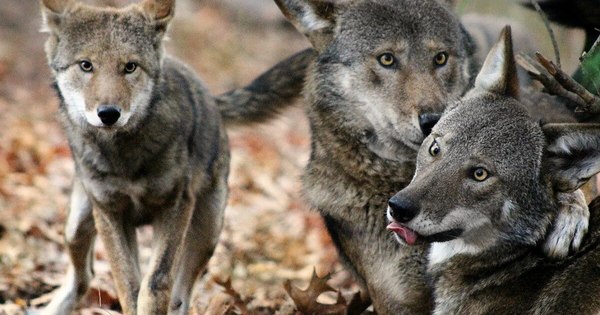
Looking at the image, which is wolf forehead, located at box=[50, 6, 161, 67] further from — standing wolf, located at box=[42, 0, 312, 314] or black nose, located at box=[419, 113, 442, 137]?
black nose, located at box=[419, 113, 442, 137]

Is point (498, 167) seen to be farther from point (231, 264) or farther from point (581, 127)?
point (231, 264)

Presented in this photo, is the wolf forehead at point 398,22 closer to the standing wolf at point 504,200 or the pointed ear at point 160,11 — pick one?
the standing wolf at point 504,200

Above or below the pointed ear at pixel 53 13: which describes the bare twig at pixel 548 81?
below

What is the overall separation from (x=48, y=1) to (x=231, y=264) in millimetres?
3177

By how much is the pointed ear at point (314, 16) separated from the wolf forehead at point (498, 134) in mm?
1530

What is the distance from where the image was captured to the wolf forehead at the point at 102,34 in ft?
20.0

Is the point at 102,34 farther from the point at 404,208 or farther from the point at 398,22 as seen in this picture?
the point at 404,208

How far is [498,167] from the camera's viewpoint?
16.1 ft

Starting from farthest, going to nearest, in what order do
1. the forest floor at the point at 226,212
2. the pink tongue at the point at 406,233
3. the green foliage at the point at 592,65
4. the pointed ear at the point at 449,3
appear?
the forest floor at the point at 226,212 → the pointed ear at the point at 449,3 → the green foliage at the point at 592,65 → the pink tongue at the point at 406,233

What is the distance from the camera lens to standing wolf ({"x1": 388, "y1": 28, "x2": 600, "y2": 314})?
4809mm

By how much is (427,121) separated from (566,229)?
113 centimetres

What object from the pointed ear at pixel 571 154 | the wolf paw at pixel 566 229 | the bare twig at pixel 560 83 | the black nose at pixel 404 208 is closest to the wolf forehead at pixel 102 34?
the black nose at pixel 404 208

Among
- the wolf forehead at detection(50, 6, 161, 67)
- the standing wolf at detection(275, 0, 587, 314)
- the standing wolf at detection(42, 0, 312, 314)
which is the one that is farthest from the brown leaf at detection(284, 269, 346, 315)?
the wolf forehead at detection(50, 6, 161, 67)

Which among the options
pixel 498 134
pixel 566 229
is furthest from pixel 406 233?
pixel 566 229
